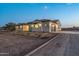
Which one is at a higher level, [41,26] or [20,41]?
[41,26]

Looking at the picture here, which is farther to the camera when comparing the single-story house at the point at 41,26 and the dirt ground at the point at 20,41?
the single-story house at the point at 41,26

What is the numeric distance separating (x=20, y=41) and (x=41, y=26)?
403mm

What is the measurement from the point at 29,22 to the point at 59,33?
493 mm

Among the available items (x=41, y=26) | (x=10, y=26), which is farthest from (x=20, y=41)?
(x=41, y=26)

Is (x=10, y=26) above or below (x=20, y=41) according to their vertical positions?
above

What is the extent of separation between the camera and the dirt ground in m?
3.58

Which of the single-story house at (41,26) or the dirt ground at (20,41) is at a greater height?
the single-story house at (41,26)

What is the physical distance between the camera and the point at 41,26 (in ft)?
12.5

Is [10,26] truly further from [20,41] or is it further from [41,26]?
[41,26]

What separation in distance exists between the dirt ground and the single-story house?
64 mm

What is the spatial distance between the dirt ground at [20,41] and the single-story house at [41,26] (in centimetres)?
6

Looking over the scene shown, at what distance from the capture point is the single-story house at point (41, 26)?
12.2ft

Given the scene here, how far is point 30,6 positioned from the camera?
11.9 feet

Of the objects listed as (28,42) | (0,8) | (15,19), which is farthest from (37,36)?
(0,8)
